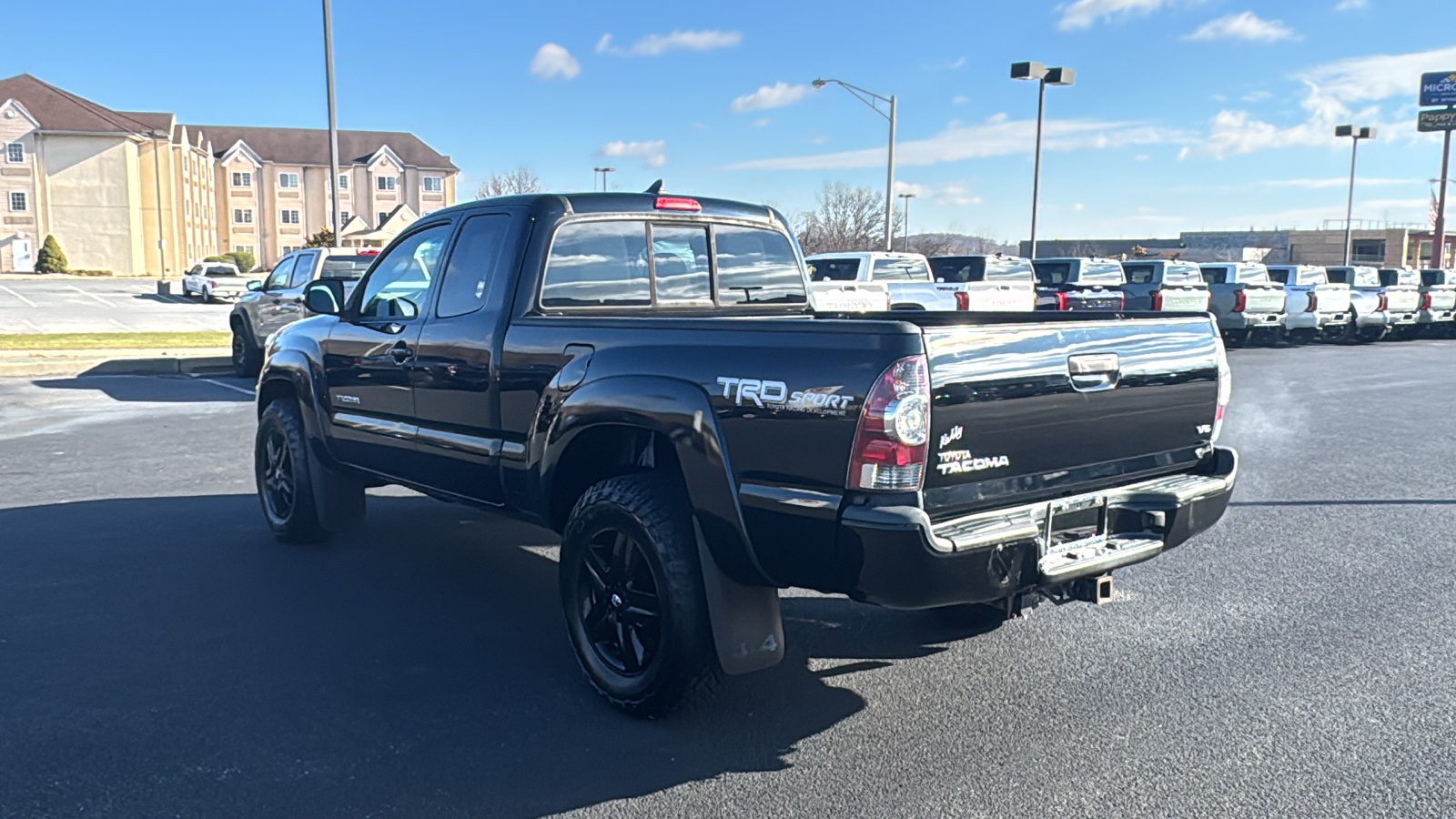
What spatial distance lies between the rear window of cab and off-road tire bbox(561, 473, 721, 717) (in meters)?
1.11

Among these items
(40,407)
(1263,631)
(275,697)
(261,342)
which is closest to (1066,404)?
(1263,631)

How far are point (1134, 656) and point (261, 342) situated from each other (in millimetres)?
13294

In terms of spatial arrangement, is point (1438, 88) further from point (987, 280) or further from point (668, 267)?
point (668, 267)

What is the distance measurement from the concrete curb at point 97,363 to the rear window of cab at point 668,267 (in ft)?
43.6

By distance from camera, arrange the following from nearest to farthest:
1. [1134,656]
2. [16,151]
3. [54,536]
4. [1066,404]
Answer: [1066,404], [1134,656], [54,536], [16,151]

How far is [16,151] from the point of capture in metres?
67.7

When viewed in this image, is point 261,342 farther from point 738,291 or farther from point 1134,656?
point 1134,656

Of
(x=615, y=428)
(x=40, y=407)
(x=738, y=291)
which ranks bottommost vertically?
(x=40, y=407)

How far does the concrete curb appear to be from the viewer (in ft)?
52.0

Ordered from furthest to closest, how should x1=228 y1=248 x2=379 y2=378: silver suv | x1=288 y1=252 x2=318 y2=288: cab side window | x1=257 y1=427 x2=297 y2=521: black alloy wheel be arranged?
1. x1=288 y1=252 x2=318 y2=288: cab side window
2. x1=228 y1=248 x2=379 y2=378: silver suv
3. x1=257 y1=427 x2=297 y2=521: black alloy wheel

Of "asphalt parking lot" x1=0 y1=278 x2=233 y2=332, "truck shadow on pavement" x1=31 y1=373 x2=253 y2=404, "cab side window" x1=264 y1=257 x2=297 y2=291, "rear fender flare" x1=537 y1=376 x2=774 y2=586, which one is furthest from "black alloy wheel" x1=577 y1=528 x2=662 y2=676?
"asphalt parking lot" x1=0 y1=278 x2=233 y2=332

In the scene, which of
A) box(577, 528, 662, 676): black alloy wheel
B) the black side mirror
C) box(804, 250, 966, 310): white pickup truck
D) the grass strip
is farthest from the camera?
the grass strip

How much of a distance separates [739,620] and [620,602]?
57 centimetres

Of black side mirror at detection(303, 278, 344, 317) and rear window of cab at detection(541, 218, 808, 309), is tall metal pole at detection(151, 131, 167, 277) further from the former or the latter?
rear window of cab at detection(541, 218, 808, 309)
